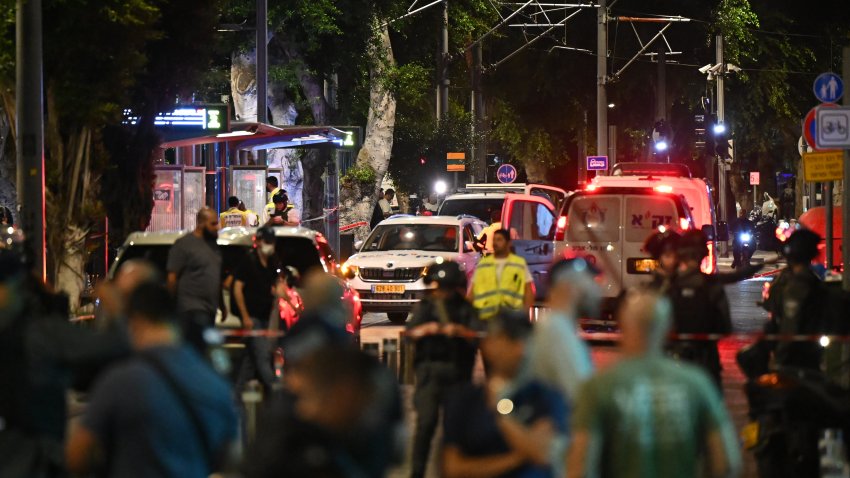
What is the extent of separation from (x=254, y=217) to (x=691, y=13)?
29391 mm

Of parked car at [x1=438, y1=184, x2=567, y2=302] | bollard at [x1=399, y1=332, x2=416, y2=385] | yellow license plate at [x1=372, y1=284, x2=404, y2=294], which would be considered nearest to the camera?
bollard at [x1=399, y1=332, x2=416, y2=385]

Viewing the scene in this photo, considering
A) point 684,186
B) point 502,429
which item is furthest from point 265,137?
point 502,429

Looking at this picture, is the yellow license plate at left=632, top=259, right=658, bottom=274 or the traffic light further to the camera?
the traffic light

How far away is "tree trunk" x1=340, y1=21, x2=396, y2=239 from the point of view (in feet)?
137

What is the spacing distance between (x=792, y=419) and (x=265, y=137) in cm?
2143

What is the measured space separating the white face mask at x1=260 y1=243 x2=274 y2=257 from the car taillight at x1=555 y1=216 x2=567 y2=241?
7.21m

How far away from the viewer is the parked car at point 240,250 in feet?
52.3

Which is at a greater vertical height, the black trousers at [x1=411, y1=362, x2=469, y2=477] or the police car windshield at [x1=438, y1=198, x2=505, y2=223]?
the police car windshield at [x1=438, y1=198, x2=505, y2=223]

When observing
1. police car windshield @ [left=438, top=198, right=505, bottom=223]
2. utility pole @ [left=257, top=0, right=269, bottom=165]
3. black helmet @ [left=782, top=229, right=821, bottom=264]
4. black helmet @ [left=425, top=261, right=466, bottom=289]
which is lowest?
black helmet @ [left=425, top=261, right=466, bottom=289]

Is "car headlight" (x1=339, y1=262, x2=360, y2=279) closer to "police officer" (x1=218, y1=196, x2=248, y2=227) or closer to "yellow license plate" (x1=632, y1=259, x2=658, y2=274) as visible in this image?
"police officer" (x1=218, y1=196, x2=248, y2=227)

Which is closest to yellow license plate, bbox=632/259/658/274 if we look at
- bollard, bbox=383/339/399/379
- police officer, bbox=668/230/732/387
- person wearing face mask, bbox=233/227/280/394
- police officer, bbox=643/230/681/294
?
person wearing face mask, bbox=233/227/280/394

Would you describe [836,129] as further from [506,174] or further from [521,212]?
[506,174]

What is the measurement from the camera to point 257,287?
594 inches

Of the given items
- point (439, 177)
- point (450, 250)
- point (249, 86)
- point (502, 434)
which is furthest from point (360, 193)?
Answer: point (502, 434)
